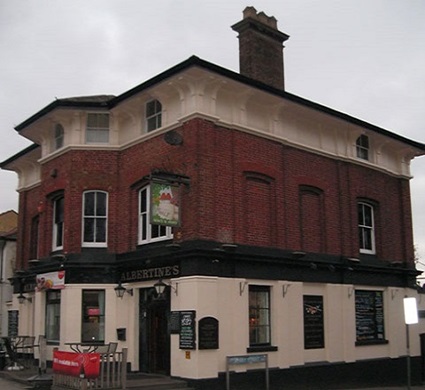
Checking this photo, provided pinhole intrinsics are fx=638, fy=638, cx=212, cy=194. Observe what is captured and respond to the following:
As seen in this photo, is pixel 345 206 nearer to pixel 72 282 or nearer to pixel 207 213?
pixel 207 213

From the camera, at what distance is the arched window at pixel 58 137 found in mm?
21194

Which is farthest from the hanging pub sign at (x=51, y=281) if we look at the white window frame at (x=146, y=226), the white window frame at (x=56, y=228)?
the white window frame at (x=146, y=226)

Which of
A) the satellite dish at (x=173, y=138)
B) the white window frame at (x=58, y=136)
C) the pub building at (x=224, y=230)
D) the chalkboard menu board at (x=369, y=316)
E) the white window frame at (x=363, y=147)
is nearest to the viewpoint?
the pub building at (x=224, y=230)

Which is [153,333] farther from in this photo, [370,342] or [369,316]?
[369,316]

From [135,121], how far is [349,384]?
1063 cm

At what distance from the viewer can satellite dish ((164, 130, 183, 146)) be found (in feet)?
57.0

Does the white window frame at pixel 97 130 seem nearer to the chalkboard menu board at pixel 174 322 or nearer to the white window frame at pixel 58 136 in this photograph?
the white window frame at pixel 58 136

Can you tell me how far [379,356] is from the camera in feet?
70.7

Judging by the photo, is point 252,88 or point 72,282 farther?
point 72,282

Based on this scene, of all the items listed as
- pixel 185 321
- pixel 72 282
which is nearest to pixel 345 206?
pixel 185 321

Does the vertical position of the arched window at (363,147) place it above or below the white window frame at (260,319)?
above

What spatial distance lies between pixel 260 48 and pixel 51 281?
33.9 ft

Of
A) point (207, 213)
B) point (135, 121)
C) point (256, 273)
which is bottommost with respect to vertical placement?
point (256, 273)

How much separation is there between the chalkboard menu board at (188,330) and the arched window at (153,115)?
5.78 m
